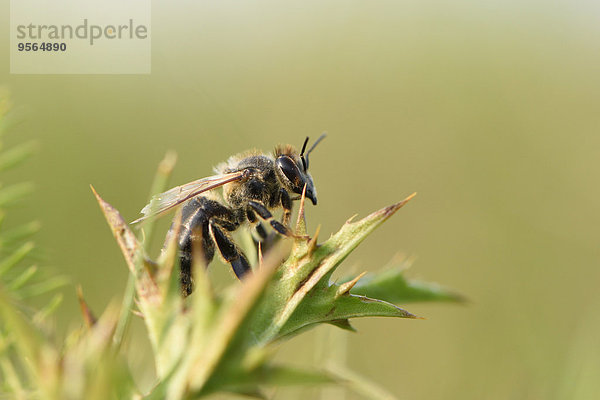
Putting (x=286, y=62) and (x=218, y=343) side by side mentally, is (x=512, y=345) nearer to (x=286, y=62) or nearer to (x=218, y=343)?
(x=218, y=343)

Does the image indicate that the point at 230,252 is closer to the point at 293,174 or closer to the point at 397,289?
the point at 293,174

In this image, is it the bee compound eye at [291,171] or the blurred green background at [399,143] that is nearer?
the bee compound eye at [291,171]

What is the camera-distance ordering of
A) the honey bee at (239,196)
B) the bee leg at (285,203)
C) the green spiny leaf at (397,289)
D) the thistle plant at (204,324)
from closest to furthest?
the thistle plant at (204,324) < the green spiny leaf at (397,289) < the honey bee at (239,196) < the bee leg at (285,203)

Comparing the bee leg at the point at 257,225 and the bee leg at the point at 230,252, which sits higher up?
the bee leg at the point at 257,225

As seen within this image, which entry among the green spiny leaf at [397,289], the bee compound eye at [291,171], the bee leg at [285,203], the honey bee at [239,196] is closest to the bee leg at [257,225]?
the honey bee at [239,196]

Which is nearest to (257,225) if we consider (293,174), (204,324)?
(293,174)

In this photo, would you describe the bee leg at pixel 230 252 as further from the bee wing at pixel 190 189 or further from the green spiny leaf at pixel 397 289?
the green spiny leaf at pixel 397 289
